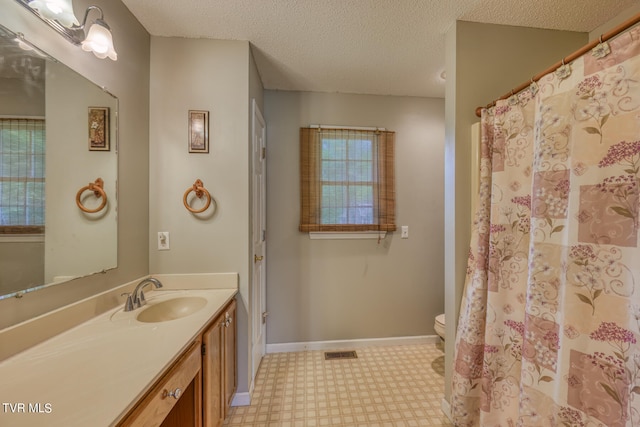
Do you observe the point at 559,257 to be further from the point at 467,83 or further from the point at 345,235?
the point at 345,235

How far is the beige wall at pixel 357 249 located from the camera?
7.59 feet

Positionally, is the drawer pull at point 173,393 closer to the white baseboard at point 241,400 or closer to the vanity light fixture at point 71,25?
the white baseboard at point 241,400

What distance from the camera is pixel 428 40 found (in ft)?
5.49

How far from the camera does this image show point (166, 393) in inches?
32.8

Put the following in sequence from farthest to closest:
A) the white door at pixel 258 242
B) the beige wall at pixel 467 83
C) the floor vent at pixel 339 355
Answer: the floor vent at pixel 339 355 < the white door at pixel 258 242 < the beige wall at pixel 467 83

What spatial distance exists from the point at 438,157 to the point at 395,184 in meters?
0.54

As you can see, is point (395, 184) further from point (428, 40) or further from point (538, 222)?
point (538, 222)

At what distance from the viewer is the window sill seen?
2332mm

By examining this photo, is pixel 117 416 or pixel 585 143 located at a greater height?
pixel 585 143

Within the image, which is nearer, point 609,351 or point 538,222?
point 609,351

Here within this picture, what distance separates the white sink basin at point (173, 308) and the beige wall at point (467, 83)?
5.09 ft

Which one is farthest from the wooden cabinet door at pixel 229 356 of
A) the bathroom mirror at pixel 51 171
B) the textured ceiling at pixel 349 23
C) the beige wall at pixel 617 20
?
the beige wall at pixel 617 20

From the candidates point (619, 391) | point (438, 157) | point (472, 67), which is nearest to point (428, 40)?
point (472, 67)

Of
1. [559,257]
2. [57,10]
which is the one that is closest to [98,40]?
[57,10]
